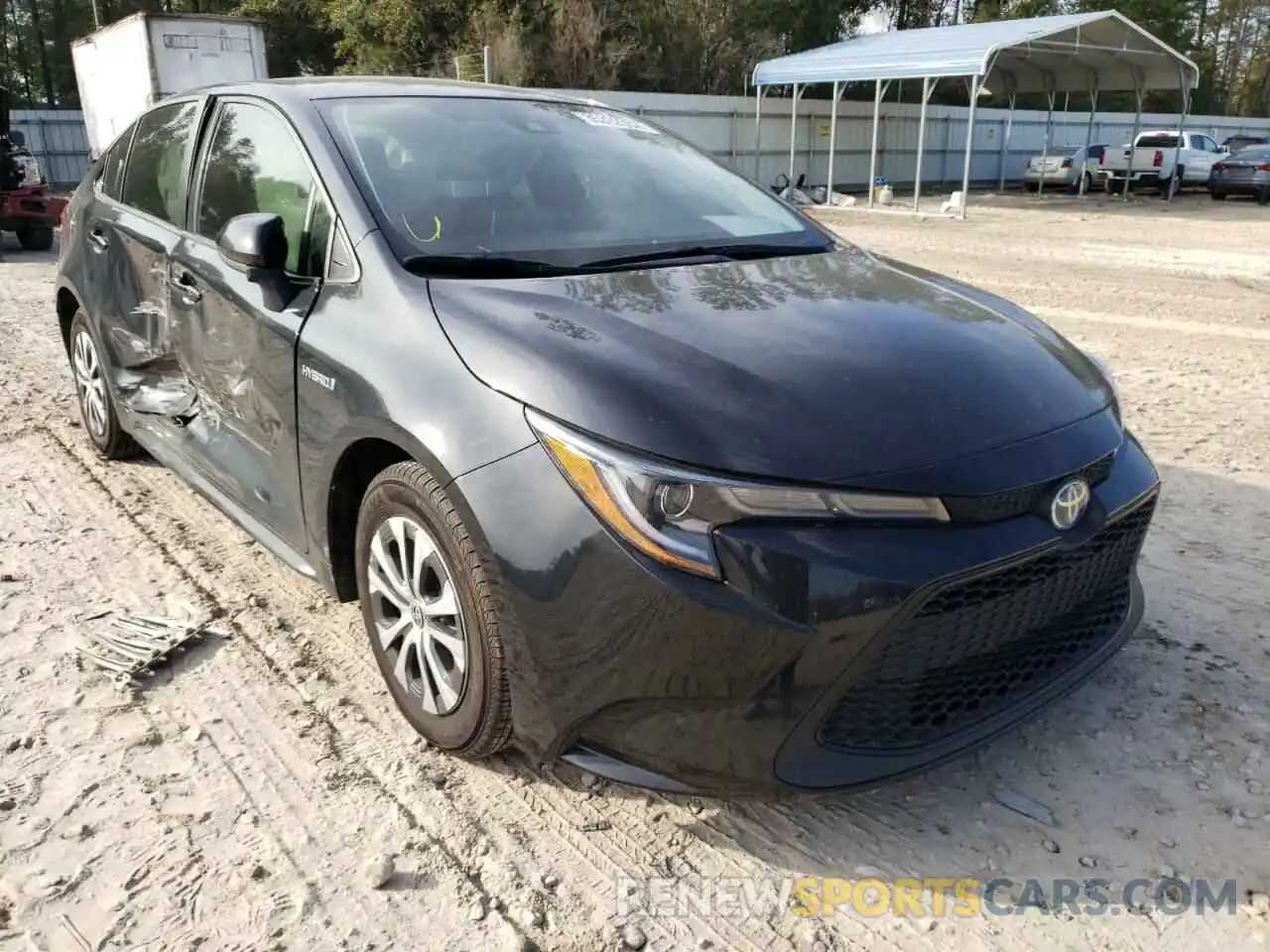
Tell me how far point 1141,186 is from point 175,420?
95.8 feet

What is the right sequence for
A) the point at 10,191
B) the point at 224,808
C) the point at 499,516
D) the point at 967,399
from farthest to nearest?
the point at 10,191 → the point at 224,808 → the point at 967,399 → the point at 499,516

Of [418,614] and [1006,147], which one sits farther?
[1006,147]

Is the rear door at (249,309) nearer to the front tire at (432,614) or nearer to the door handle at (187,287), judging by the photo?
the door handle at (187,287)

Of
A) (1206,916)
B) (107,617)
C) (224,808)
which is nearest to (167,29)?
(107,617)

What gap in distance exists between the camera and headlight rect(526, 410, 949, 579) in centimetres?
198

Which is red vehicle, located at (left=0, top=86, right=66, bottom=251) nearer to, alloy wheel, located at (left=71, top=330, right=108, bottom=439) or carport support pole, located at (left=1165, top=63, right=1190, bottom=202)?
alloy wheel, located at (left=71, top=330, right=108, bottom=439)

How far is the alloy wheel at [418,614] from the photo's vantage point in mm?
2404

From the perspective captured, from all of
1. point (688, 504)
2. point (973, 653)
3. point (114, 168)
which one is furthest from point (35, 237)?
point (973, 653)

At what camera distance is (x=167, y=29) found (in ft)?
46.9

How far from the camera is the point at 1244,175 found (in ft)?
77.4

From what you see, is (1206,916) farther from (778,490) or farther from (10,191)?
(10,191)

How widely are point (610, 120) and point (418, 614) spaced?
2.08m

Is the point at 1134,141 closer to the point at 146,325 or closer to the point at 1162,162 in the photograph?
the point at 1162,162

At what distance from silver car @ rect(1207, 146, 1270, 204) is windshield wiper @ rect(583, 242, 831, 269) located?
25138mm
